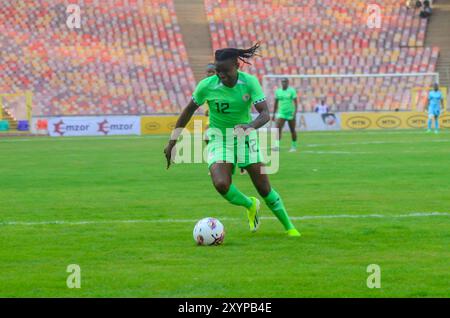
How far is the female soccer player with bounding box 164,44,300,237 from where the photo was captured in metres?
11.6

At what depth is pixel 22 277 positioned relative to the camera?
9.08 m

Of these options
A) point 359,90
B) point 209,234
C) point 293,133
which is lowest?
point 209,234

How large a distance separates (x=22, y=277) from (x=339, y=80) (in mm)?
45881

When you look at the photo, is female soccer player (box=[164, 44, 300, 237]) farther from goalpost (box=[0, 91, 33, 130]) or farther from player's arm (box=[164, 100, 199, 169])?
goalpost (box=[0, 91, 33, 130])

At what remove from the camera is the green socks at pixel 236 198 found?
11914mm

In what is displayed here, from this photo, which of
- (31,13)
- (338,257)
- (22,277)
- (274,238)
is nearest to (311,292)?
(338,257)

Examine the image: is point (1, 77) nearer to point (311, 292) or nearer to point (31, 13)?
point (31, 13)

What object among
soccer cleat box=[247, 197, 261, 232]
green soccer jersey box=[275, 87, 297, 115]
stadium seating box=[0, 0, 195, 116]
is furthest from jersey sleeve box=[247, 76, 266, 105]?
stadium seating box=[0, 0, 195, 116]

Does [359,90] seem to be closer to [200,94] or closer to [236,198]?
[236,198]

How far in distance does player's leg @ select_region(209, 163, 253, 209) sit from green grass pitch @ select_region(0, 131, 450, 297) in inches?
18.9

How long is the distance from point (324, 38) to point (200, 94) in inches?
1813

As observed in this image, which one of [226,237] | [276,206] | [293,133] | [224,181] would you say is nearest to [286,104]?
[293,133]

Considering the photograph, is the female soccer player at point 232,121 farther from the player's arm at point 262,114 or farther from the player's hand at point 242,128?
the player's hand at point 242,128

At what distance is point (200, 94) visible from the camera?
38.7 ft
